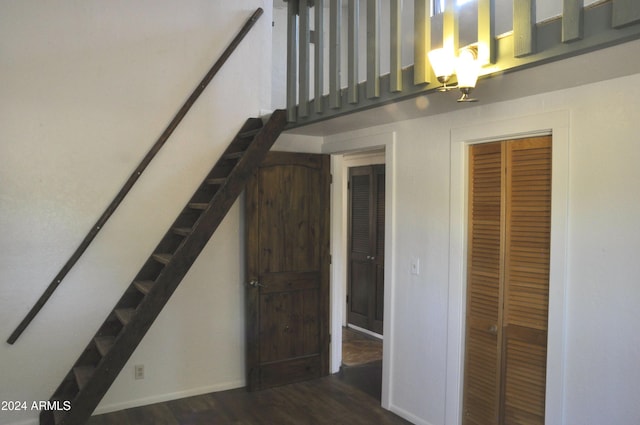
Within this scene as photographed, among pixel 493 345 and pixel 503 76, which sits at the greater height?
pixel 503 76

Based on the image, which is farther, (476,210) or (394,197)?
(394,197)

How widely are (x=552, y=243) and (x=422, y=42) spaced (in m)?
1.31

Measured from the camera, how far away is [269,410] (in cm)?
369

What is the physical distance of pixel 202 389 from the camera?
3941 millimetres

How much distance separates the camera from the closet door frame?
2551mm

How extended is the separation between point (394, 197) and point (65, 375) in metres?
2.76

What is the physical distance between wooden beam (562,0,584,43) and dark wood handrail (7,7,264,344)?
280cm

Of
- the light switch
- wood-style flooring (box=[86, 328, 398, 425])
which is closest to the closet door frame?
→ the light switch

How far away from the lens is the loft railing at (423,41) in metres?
1.69

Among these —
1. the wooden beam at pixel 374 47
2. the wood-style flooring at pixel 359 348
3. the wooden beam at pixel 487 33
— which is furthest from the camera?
the wood-style flooring at pixel 359 348

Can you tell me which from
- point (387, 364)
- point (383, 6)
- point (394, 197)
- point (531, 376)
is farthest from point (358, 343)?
point (383, 6)

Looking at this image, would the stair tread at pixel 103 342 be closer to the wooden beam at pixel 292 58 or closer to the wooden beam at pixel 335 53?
the wooden beam at pixel 292 58

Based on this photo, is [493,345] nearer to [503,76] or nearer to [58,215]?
[503,76]

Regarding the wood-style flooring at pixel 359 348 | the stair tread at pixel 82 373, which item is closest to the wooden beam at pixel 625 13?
the stair tread at pixel 82 373
